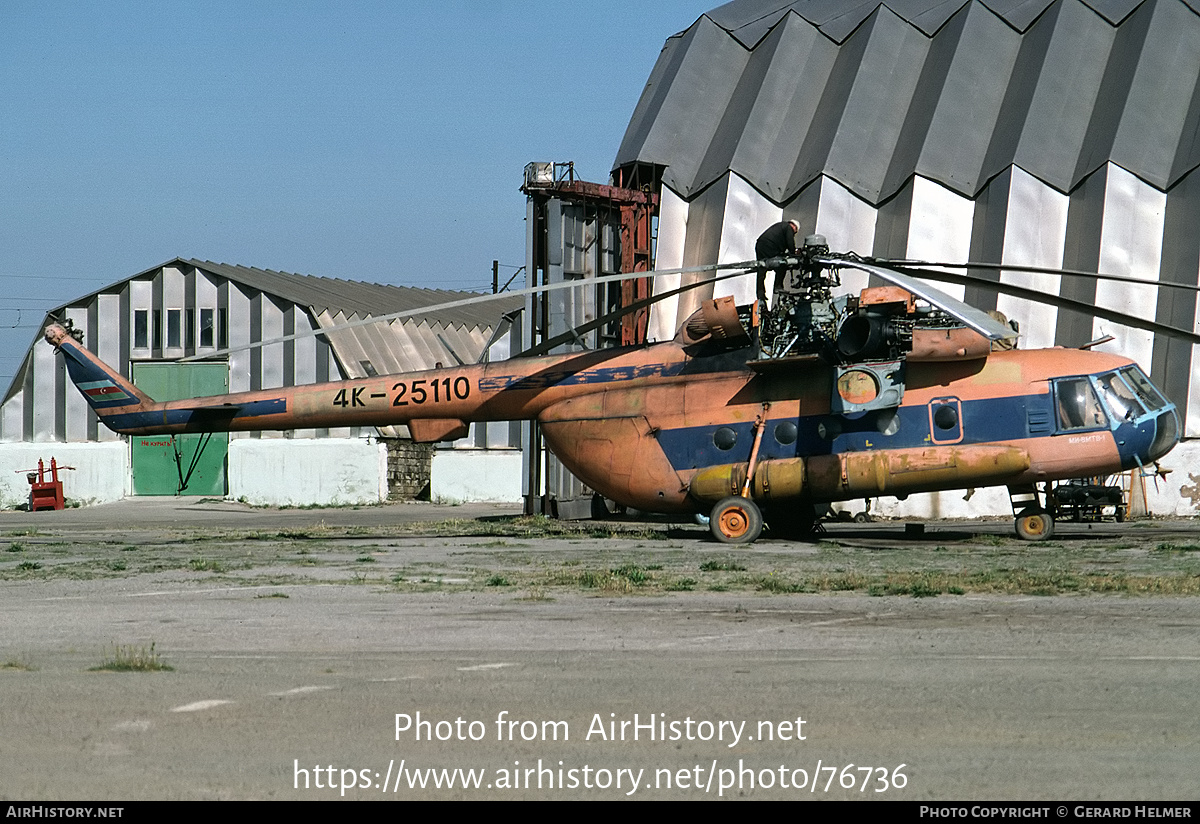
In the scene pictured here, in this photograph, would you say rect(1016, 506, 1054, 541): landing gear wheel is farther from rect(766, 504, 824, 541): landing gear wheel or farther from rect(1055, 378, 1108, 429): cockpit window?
rect(766, 504, 824, 541): landing gear wheel

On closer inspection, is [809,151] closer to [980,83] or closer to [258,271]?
[980,83]

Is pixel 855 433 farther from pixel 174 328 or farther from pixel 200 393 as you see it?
pixel 174 328

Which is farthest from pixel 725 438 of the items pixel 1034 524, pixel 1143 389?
pixel 1143 389

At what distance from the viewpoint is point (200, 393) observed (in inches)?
1598

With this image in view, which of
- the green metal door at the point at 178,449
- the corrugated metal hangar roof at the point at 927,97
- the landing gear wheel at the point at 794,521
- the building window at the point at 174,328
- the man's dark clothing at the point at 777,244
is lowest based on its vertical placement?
the landing gear wheel at the point at 794,521

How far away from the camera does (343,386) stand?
69.6ft

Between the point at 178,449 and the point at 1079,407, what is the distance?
31.2 meters

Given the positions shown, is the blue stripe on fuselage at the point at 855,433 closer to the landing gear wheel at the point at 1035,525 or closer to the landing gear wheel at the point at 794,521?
the landing gear wheel at the point at 1035,525

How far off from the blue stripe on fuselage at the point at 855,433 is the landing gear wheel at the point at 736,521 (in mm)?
862

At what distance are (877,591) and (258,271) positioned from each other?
4057 cm

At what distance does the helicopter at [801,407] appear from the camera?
17.8 m

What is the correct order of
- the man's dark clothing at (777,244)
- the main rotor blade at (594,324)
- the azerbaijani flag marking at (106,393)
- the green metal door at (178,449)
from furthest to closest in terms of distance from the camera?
1. the green metal door at (178,449)
2. the azerbaijani flag marking at (106,393)
3. the main rotor blade at (594,324)
4. the man's dark clothing at (777,244)

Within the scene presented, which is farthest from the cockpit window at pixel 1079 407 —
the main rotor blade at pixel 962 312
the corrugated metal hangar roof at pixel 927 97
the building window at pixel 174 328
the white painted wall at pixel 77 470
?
the white painted wall at pixel 77 470
